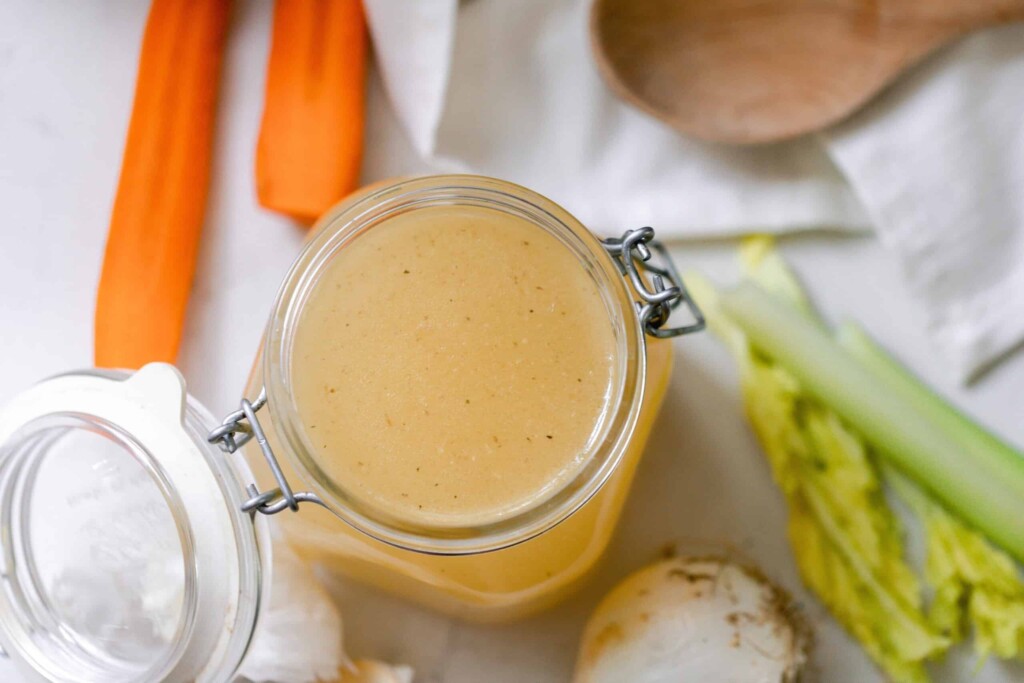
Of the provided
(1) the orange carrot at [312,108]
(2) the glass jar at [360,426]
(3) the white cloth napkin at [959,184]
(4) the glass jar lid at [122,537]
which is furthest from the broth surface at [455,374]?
(3) the white cloth napkin at [959,184]

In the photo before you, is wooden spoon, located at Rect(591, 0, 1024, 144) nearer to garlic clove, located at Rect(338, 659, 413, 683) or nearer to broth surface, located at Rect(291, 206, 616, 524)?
broth surface, located at Rect(291, 206, 616, 524)

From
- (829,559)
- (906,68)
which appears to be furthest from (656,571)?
(906,68)

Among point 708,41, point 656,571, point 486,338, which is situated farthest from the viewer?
point 708,41

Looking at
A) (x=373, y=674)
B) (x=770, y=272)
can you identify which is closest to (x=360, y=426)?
(x=373, y=674)

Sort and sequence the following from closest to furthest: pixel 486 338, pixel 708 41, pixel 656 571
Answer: pixel 486 338
pixel 656 571
pixel 708 41

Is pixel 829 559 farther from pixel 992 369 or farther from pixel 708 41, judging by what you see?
pixel 708 41
